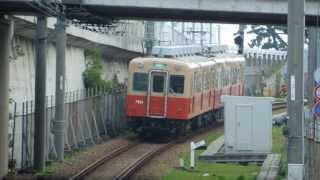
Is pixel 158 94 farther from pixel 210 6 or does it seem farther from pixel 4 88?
pixel 210 6

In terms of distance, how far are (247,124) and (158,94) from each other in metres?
7.43

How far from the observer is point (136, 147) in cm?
3106

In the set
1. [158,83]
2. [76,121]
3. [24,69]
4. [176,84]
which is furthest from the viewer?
[158,83]

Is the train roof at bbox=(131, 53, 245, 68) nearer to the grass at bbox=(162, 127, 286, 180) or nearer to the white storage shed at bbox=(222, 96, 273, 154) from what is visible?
the grass at bbox=(162, 127, 286, 180)

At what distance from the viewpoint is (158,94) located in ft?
108

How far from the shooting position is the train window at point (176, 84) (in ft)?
107

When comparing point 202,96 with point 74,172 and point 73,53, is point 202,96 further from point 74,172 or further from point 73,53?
point 74,172

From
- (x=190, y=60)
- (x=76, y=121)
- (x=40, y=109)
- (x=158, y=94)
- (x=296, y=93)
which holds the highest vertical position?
(x=190, y=60)

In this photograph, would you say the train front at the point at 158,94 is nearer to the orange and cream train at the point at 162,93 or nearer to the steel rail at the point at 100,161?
the orange and cream train at the point at 162,93

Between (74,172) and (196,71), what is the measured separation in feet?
39.4

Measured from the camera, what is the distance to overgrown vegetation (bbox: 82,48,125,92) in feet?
123

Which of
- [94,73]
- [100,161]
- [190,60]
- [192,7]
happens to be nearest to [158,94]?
[190,60]

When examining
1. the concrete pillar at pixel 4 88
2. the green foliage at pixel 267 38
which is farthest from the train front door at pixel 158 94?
the green foliage at pixel 267 38

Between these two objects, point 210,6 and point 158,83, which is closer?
point 210,6
